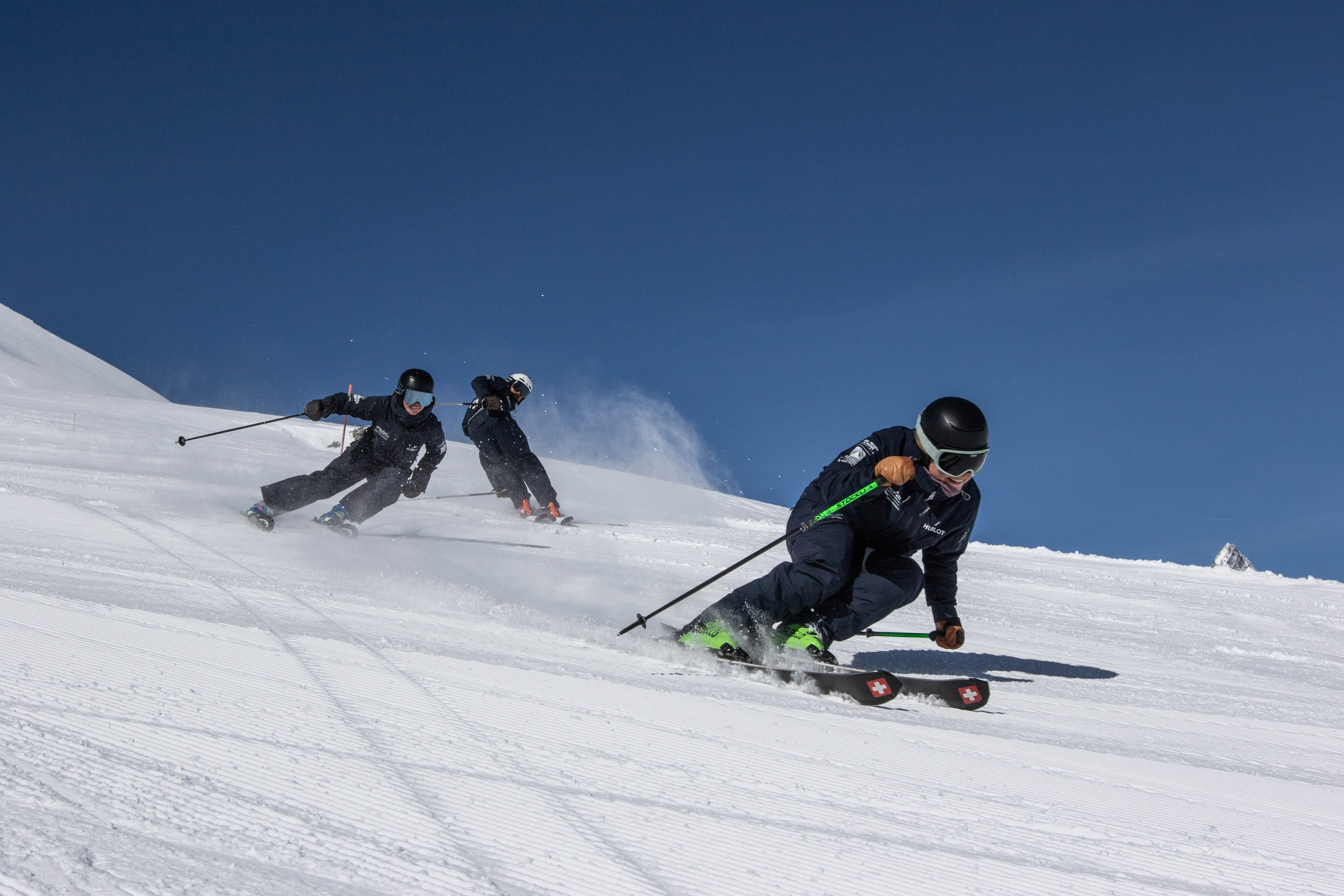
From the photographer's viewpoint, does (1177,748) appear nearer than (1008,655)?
Yes

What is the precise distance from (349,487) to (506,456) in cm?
310

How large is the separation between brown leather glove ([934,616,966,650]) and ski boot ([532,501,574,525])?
6.25 meters

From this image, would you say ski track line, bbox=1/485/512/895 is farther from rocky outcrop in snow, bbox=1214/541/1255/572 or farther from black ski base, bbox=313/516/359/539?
rocky outcrop in snow, bbox=1214/541/1255/572

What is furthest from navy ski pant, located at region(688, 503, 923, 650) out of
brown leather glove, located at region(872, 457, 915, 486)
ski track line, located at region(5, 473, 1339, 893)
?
ski track line, located at region(5, 473, 1339, 893)

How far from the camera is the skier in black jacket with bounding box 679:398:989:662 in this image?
3.57m

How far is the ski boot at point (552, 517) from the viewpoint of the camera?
971 cm

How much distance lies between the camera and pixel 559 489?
13562 millimetres

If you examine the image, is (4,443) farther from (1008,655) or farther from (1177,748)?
(1177,748)

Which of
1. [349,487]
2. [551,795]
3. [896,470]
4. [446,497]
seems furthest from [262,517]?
[551,795]

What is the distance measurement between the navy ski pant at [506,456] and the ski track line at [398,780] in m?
6.86

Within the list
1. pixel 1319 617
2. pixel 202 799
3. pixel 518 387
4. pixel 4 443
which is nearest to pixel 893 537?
pixel 202 799

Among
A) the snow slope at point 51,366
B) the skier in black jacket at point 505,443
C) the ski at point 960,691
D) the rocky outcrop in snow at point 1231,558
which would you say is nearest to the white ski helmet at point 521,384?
the skier in black jacket at point 505,443

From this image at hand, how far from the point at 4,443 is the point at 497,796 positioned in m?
11.5

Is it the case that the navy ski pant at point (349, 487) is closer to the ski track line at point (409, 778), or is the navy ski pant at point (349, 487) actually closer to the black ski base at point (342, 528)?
the black ski base at point (342, 528)
